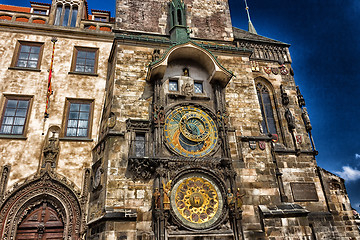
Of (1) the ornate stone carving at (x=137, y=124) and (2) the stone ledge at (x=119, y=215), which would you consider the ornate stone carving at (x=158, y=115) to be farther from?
(2) the stone ledge at (x=119, y=215)

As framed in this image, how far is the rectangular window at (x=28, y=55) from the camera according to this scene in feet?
40.7

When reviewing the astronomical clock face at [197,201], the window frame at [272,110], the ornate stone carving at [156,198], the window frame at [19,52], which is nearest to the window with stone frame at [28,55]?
the window frame at [19,52]

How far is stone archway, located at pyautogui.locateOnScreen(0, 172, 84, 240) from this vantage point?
9609mm

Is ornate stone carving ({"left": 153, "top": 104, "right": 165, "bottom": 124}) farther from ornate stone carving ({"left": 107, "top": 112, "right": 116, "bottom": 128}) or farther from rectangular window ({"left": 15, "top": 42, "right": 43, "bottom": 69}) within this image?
rectangular window ({"left": 15, "top": 42, "right": 43, "bottom": 69})

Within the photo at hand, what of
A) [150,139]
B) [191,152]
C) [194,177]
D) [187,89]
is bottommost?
[194,177]

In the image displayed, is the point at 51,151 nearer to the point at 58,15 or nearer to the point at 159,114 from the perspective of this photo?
the point at 159,114

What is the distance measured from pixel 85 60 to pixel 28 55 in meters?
2.38

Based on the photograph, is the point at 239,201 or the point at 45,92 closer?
the point at 239,201

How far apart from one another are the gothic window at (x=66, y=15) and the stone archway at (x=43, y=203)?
23.9ft

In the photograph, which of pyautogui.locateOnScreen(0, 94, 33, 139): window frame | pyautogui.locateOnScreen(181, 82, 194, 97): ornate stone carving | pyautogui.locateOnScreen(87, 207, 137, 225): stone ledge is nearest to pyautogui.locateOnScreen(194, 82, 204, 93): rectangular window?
pyautogui.locateOnScreen(181, 82, 194, 97): ornate stone carving

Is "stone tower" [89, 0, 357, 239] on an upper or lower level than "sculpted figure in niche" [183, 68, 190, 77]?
lower

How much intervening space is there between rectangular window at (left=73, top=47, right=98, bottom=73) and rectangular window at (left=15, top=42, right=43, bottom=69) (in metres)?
1.56

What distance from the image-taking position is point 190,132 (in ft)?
33.0

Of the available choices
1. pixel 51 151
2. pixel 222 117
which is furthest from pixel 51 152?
pixel 222 117
